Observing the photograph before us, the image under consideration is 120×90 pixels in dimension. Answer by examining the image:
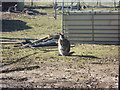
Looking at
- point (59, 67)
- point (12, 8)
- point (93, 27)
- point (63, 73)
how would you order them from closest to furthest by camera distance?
point (63, 73) → point (59, 67) → point (93, 27) → point (12, 8)

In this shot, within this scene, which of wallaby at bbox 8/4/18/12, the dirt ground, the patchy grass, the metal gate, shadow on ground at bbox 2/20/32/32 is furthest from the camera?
wallaby at bbox 8/4/18/12

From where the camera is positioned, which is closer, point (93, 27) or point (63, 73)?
point (63, 73)

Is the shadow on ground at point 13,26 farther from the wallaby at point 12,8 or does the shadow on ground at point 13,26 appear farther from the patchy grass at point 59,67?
the wallaby at point 12,8

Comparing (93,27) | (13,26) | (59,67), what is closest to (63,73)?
(59,67)

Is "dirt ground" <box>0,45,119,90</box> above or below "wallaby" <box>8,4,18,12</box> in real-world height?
below

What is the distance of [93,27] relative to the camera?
1509 centimetres

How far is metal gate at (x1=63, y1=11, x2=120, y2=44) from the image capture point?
1496 cm

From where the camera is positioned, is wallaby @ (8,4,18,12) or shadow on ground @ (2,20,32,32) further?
wallaby @ (8,4,18,12)

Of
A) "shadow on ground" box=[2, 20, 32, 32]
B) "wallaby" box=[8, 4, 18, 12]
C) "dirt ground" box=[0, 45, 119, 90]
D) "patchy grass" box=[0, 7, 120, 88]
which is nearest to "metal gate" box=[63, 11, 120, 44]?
"patchy grass" box=[0, 7, 120, 88]

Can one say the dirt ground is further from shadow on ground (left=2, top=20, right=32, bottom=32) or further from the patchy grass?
shadow on ground (left=2, top=20, right=32, bottom=32)

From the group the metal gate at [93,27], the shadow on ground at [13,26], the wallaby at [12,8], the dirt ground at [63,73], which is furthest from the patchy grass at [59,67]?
the wallaby at [12,8]

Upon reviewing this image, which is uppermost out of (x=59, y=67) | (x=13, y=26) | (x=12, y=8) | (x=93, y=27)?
(x=12, y=8)

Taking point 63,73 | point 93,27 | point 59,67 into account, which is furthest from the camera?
point 93,27

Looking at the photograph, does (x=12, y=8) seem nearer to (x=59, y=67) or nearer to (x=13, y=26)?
(x=13, y=26)
